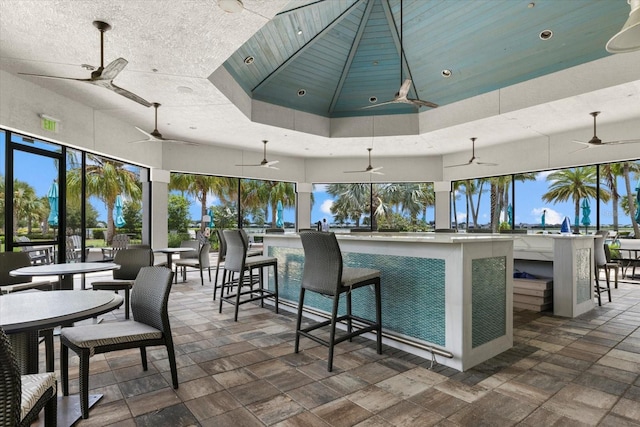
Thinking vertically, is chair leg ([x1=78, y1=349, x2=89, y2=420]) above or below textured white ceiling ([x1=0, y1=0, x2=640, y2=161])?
below

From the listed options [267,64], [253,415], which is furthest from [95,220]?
[253,415]

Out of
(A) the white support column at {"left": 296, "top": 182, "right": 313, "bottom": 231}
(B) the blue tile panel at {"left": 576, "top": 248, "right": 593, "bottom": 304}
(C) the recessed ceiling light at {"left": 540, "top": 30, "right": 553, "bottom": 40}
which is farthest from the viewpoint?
(A) the white support column at {"left": 296, "top": 182, "right": 313, "bottom": 231}

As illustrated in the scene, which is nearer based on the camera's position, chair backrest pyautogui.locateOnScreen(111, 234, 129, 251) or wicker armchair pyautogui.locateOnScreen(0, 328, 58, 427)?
wicker armchair pyautogui.locateOnScreen(0, 328, 58, 427)

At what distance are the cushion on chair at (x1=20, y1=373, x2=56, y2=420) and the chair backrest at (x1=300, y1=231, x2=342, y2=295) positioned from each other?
1.81m

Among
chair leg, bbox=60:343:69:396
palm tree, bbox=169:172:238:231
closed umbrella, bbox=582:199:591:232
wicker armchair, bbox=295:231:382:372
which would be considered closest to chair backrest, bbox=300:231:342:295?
wicker armchair, bbox=295:231:382:372

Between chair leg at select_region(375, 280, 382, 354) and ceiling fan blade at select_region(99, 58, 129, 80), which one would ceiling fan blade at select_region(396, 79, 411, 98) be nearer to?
chair leg at select_region(375, 280, 382, 354)

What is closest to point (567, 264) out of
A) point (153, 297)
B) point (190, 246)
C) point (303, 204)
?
point (153, 297)

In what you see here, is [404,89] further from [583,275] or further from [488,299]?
[583,275]

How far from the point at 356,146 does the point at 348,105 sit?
1.26 m

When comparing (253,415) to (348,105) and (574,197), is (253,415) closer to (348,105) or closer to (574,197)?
(348,105)

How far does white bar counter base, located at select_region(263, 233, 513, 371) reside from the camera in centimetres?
278

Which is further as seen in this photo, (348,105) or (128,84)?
(348,105)

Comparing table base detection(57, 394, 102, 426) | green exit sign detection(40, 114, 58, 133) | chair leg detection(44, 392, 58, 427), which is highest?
green exit sign detection(40, 114, 58, 133)

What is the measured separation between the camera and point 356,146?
8.95 metres
